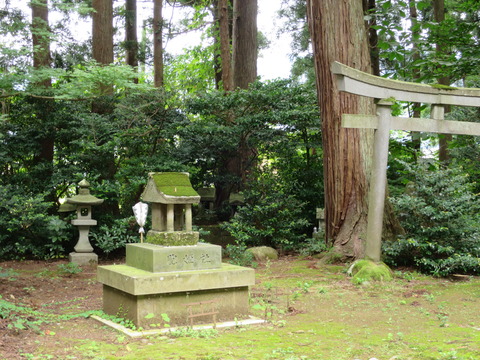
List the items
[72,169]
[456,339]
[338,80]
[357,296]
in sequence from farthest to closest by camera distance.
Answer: [72,169] < [338,80] < [357,296] < [456,339]

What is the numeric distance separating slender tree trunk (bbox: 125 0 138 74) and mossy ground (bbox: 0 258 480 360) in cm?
1419

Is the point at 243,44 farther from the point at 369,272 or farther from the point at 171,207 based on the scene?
the point at 171,207

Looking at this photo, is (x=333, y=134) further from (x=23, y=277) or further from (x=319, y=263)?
(x=23, y=277)

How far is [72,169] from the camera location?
1298cm

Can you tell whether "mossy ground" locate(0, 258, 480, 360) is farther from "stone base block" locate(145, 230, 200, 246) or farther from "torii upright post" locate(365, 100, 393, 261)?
"stone base block" locate(145, 230, 200, 246)

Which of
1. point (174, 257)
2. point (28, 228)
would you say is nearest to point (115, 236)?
point (28, 228)

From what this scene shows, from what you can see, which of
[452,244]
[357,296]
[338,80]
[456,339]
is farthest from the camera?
[452,244]

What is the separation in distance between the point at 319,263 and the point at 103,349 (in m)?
6.12

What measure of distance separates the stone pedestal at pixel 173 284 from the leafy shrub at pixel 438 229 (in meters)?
4.34

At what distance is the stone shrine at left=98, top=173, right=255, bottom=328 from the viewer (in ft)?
19.4

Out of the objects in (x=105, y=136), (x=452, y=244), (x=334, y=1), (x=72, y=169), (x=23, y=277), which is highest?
(x=334, y=1)

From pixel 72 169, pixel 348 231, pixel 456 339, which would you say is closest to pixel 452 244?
pixel 348 231

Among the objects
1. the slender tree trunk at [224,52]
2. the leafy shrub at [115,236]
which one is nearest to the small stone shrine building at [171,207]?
the leafy shrub at [115,236]

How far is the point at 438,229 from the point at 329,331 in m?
4.52
